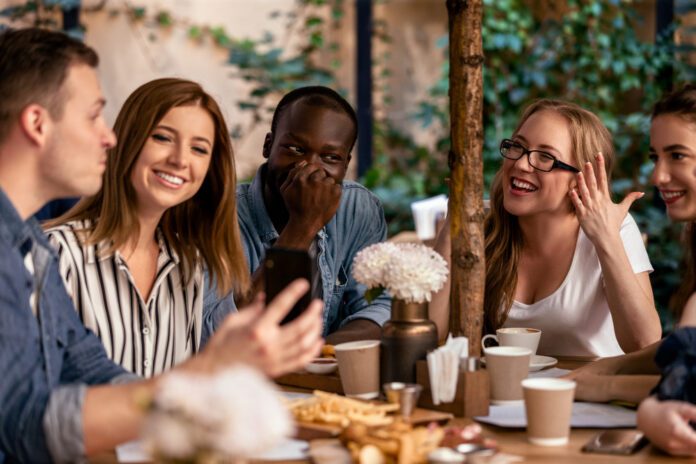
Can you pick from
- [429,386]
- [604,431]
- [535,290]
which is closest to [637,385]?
[604,431]

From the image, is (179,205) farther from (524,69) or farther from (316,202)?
(524,69)

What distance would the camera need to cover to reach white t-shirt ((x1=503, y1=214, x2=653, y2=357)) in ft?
8.31

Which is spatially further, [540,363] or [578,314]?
[578,314]

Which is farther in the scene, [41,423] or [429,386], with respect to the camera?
[429,386]

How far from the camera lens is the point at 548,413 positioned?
5.01ft

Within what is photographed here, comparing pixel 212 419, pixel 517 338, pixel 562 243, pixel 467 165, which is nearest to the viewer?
pixel 212 419

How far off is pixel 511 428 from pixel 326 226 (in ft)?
3.79

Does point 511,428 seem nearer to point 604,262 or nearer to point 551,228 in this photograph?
point 604,262

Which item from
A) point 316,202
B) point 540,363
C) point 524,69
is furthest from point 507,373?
point 524,69

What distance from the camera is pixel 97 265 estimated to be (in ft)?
6.61

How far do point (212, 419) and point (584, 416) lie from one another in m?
0.95

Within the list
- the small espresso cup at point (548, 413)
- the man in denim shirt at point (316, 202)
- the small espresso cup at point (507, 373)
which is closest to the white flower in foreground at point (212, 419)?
the small espresso cup at point (548, 413)

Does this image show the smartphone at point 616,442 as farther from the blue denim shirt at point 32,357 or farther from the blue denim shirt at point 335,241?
the blue denim shirt at point 335,241

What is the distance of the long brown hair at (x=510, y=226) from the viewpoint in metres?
2.57
